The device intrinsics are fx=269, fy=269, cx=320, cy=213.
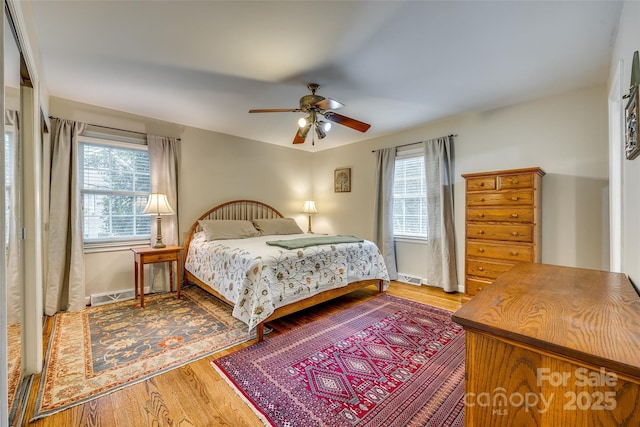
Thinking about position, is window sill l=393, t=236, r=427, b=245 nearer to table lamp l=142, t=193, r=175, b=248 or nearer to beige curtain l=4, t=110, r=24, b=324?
table lamp l=142, t=193, r=175, b=248

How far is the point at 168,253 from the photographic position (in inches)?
129

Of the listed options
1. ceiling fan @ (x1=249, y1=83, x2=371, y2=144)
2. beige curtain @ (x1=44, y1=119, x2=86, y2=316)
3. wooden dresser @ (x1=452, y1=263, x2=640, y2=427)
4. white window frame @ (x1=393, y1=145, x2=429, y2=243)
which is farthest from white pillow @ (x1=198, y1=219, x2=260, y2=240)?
wooden dresser @ (x1=452, y1=263, x2=640, y2=427)

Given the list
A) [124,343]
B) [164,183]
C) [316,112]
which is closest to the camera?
[124,343]

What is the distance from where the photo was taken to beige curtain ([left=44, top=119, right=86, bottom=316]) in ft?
9.56

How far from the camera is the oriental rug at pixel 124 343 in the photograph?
1.74 m

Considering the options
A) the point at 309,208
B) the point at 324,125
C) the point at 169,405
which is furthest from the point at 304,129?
the point at 309,208

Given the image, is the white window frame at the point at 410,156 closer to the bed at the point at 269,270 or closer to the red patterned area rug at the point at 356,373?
the bed at the point at 269,270

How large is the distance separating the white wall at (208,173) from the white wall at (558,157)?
106 inches

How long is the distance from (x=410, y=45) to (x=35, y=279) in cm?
312

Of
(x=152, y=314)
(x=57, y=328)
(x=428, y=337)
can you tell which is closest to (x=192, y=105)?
(x=152, y=314)

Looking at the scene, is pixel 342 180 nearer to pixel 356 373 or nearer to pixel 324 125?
pixel 324 125

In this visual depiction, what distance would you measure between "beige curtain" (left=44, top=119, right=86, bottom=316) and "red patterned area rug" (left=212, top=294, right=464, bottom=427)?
2229 millimetres

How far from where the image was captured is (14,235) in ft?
4.81

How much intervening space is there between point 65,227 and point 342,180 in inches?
156
